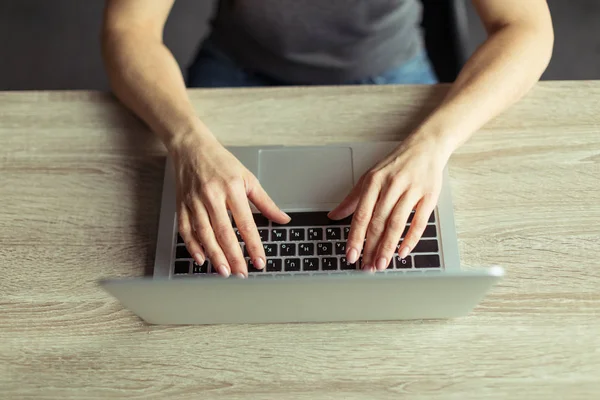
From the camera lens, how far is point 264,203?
2.40ft

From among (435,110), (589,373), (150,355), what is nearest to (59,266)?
(150,355)

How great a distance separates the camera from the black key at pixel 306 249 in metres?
0.71

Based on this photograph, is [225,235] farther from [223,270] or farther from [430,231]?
[430,231]

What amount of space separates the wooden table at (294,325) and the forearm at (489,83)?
4 centimetres

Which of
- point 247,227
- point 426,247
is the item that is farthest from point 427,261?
point 247,227

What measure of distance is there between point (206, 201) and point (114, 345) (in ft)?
0.68

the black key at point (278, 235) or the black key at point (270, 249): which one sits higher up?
the black key at point (278, 235)

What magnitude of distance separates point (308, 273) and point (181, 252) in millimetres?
167

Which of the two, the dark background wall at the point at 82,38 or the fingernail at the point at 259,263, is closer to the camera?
the fingernail at the point at 259,263

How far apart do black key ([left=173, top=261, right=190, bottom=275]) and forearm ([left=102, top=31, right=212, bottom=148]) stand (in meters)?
0.18

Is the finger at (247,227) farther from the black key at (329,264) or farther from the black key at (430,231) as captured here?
the black key at (430,231)

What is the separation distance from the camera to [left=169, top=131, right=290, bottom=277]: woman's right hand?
700 mm

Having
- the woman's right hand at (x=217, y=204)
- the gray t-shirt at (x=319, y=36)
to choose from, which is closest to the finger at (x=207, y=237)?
the woman's right hand at (x=217, y=204)

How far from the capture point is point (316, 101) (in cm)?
88
